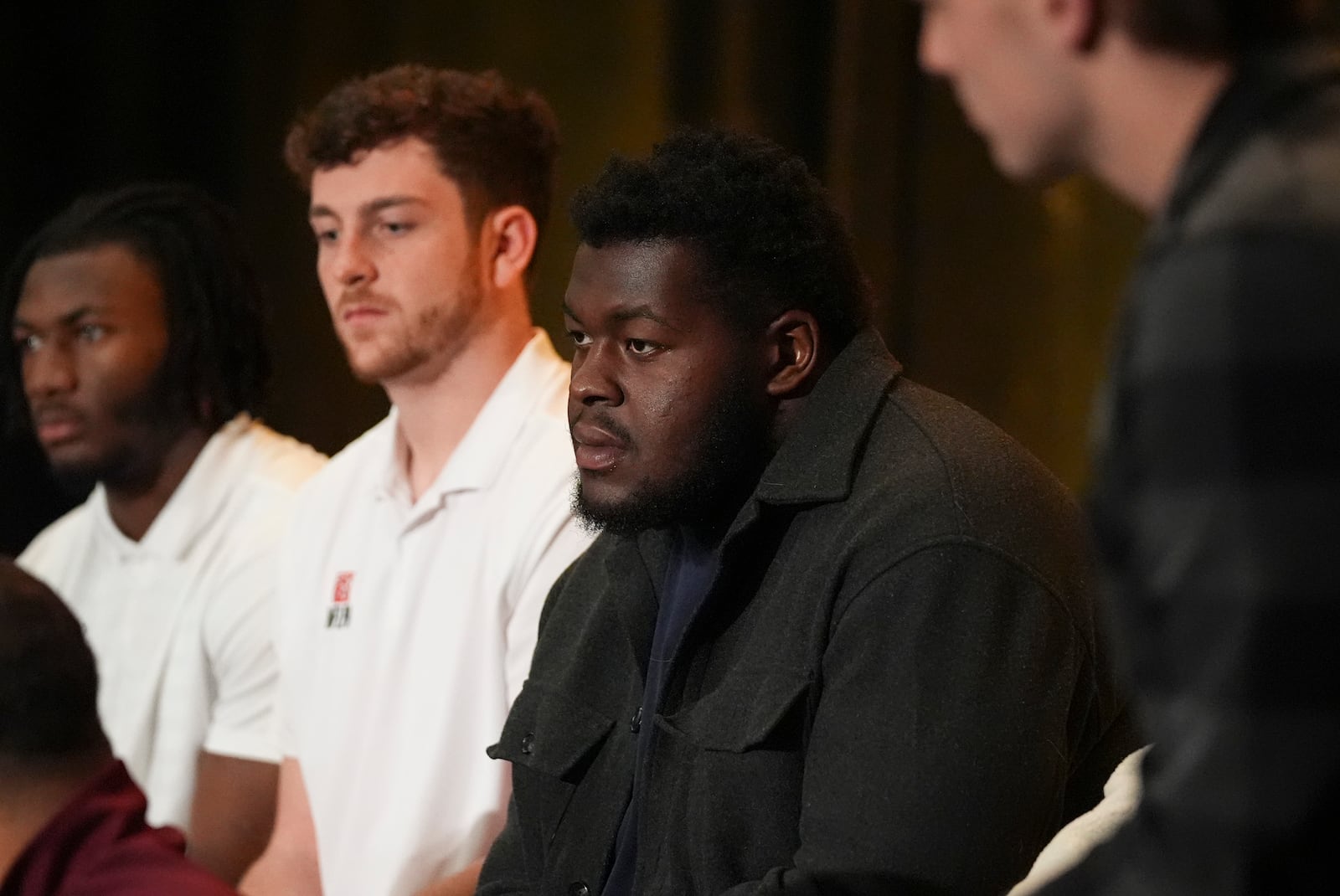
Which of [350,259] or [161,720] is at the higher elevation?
[350,259]

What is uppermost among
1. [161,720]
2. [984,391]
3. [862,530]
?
[862,530]

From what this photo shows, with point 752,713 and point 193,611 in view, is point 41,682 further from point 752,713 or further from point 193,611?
point 193,611

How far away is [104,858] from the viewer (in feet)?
5.92

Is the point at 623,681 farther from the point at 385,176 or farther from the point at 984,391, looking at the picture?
the point at 984,391

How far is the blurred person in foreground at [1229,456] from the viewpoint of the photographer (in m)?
0.84

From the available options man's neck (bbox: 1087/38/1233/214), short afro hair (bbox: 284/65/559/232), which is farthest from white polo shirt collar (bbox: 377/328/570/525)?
man's neck (bbox: 1087/38/1233/214)

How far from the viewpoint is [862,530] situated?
67.5 inches

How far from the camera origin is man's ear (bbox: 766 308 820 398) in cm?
191

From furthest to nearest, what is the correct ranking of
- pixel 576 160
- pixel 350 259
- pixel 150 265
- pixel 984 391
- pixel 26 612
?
pixel 576 160
pixel 984 391
pixel 150 265
pixel 350 259
pixel 26 612

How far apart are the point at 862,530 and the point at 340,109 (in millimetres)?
1507

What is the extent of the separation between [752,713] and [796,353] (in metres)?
0.40

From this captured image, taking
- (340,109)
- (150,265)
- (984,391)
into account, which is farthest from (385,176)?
(984,391)

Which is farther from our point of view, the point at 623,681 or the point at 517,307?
the point at 517,307

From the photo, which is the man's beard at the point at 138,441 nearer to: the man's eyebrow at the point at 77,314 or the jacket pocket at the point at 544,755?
the man's eyebrow at the point at 77,314
